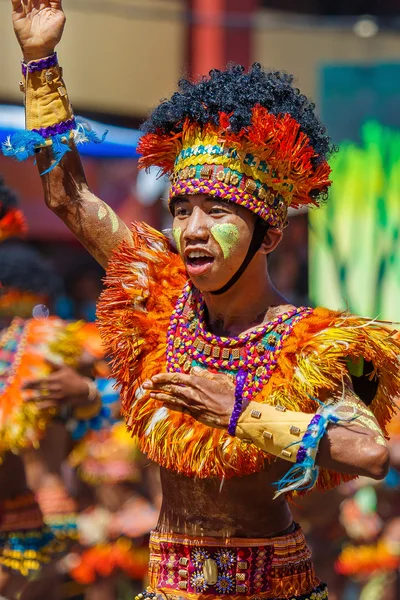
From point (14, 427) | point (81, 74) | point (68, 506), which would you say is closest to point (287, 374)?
point (14, 427)

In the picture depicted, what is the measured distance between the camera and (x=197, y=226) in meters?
3.80

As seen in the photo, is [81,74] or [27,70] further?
[81,74]

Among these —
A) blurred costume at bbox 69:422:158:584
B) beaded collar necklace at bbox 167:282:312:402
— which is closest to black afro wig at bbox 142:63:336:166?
beaded collar necklace at bbox 167:282:312:402

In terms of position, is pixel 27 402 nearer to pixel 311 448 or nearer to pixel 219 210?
pixel 219 210

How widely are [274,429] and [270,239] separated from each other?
78cm

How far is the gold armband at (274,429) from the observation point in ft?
11.3

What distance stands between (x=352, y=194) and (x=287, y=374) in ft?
20.8

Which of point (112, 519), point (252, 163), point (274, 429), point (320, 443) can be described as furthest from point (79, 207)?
Answer: point (112, 519)

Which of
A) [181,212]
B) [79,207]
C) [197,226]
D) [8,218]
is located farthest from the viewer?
[8,218]

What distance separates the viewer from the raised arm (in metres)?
4.11

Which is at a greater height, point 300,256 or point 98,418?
point 300,256

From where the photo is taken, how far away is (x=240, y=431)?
11.4 feet

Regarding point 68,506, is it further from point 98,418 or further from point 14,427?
point 14,427

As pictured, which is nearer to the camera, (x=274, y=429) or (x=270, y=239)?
(x=274, y=429)
